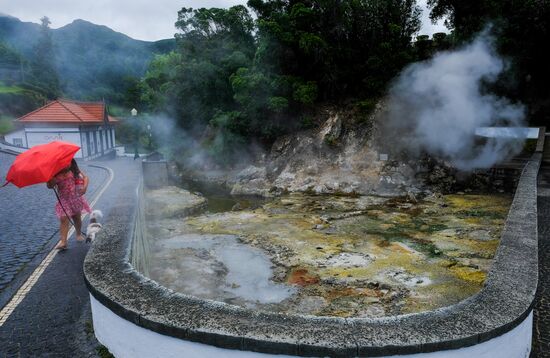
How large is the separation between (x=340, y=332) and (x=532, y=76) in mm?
21463

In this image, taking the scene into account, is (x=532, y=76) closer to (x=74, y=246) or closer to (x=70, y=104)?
(x=74, y=246)

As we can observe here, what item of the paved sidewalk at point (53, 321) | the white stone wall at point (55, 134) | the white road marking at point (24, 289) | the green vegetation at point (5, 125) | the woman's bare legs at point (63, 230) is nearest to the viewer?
the paved sidewalk at point (53, 321)

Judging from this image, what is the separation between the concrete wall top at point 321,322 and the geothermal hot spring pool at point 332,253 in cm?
324

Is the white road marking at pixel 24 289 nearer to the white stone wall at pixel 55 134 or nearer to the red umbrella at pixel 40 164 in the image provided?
the red umbrella at pixel 40 164

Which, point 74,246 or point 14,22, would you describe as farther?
point 14,22

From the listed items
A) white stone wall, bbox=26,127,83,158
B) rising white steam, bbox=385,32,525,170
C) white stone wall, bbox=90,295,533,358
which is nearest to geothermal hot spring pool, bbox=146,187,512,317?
white stone wall, bbox=90,295,533,358

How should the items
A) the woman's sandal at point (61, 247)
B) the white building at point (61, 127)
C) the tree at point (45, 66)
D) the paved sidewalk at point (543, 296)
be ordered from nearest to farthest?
the paved sidewalk at point (543, 296) → the woman's sandal at point (61, 247) → the white building at point (61, 127) → the tree at point (45, 66)

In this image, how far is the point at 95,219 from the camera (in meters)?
6.69

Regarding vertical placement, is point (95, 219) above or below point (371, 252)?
above

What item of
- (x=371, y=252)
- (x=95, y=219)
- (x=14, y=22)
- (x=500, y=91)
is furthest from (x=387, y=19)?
(x=14, y=22)

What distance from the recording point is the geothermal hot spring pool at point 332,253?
22.3ft

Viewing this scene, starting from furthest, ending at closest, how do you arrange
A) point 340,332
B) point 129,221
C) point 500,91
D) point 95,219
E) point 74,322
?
point 500,91
point 95,219
point 129,221
point 74,322
point 340,332

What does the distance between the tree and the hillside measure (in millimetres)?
2247

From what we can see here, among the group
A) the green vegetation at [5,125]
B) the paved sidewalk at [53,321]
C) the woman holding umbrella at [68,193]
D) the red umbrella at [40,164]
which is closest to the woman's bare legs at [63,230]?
the woman holding umbrella at [68,193]
